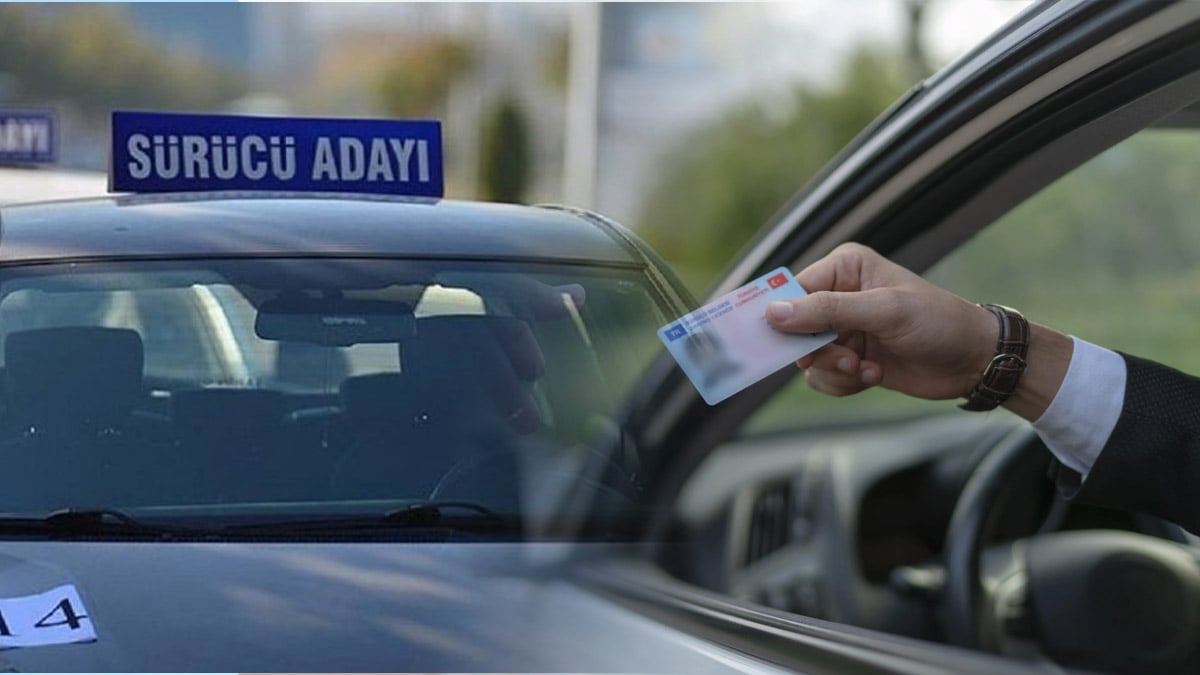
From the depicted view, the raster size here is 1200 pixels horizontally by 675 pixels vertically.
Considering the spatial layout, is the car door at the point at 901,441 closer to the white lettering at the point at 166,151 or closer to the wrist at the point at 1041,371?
the wrist at the point at 1041,371

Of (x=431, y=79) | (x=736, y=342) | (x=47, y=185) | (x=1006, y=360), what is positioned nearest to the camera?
(x=736, y=342)

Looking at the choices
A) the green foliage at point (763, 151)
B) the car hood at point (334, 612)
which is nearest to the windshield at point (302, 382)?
the car hood at point (334, 612)

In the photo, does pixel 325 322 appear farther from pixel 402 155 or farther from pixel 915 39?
pixel 915 39

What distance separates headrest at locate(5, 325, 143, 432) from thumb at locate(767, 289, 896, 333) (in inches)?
38.3

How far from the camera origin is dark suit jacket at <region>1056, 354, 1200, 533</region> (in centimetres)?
194

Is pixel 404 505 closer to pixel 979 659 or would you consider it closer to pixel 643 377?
pixel 643 377

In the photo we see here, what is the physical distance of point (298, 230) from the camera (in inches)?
88.7

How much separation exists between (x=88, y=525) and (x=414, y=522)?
43 centimetres

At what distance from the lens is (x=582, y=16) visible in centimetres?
392

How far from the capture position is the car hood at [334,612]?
1.72 meters

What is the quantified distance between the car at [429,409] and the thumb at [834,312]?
33cm

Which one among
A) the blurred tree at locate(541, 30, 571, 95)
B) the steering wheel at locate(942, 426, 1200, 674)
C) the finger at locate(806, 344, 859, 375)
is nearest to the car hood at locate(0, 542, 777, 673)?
the finger at locate(806, 344, 859, 375)

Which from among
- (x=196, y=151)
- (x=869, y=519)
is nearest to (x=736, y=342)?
(x=196, y=151)

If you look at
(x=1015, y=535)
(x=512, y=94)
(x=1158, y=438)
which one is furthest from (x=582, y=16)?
(x=1158, y=438)
